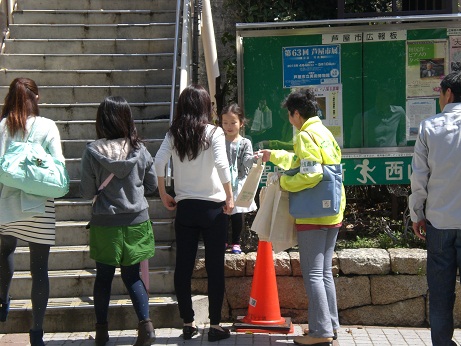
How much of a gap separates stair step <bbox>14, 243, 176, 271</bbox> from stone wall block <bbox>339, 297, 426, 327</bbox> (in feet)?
5.15

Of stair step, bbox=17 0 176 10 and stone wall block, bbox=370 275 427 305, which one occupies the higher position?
stair step, bbox=17 0 176 10

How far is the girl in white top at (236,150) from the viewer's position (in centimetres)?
659

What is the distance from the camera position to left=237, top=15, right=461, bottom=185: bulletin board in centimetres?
691

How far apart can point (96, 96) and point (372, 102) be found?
313 centimetres

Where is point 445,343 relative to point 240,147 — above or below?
below

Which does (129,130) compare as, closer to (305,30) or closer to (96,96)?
(305,30)

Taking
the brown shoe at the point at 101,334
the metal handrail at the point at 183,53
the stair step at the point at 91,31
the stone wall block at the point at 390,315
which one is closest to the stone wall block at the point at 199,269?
the metal handrail at the point at 183,53

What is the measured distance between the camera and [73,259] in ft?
21.4

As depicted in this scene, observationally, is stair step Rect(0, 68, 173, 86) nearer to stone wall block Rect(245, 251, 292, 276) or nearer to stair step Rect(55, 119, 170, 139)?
stair step Rect(55, 119, 170, 139)

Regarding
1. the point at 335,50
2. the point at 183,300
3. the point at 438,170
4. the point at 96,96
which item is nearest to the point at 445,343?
the point at 438,170

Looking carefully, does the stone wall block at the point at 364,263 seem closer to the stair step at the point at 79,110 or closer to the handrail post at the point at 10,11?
the stair step at the point at 79,110

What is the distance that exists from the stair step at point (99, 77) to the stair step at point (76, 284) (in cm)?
296

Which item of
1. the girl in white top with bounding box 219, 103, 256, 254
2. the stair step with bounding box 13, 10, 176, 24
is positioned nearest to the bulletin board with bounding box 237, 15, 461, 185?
the girl in white top with bounding box 219, 103, 256, 254

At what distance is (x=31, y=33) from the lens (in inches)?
367
